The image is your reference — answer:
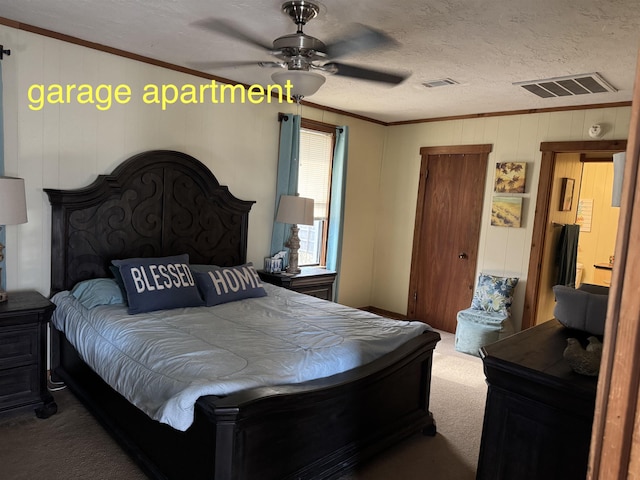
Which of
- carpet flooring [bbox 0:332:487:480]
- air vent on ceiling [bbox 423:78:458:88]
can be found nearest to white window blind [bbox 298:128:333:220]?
air vent on ceiling [bbox 423:78:458:88]

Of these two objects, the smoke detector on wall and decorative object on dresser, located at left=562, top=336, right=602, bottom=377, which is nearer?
decorative object on dresser, located at left=562, top=336, right=602, bottom=377

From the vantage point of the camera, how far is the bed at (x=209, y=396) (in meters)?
1.98

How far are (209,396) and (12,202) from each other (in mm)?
1860

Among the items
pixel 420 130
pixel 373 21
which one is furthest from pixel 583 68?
pixel 420 130

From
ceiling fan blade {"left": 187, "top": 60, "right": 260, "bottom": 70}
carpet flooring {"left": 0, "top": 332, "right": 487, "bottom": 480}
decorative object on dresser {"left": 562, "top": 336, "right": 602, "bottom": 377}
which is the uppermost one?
ceiling fan blade {"left": 187, "top": 60, "right": 260, "bottom": 70}

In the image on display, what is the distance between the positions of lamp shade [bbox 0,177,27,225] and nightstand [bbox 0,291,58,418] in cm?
54

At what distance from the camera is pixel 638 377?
60cm

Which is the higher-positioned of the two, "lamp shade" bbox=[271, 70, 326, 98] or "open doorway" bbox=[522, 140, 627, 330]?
"lamp shade" bbox=[271, 70, 326, 98]

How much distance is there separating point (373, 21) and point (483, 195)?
2974 millimetres

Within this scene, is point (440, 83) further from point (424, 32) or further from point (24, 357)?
point (24, 357)

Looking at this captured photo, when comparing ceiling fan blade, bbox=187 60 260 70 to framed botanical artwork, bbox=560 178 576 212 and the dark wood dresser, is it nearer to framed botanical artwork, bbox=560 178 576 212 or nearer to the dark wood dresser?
the dark wood dresser

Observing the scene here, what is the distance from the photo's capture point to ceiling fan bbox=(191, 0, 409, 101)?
2.44 m

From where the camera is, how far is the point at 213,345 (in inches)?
98.7

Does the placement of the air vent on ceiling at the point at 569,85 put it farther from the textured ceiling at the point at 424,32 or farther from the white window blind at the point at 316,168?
the white window blind at the point at 316,168
